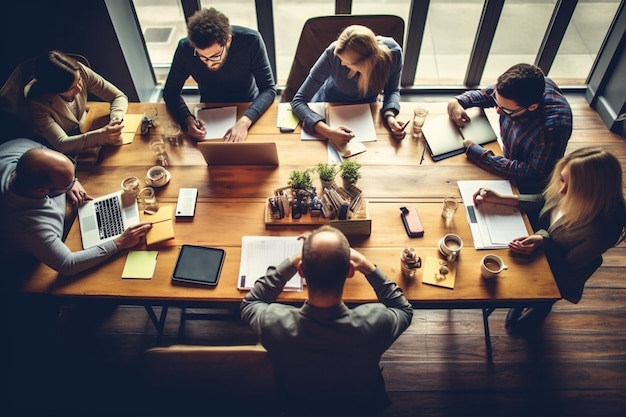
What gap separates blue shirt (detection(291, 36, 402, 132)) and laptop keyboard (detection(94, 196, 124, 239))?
106 cm

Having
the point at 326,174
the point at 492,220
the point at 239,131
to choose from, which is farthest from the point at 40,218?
the point at 492,220

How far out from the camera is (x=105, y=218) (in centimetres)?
207

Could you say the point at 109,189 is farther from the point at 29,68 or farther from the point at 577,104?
the point at 577,104

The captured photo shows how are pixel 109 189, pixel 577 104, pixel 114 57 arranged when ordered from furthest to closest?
pixel 577 104 → pixel 114 57 → pixel 109 189

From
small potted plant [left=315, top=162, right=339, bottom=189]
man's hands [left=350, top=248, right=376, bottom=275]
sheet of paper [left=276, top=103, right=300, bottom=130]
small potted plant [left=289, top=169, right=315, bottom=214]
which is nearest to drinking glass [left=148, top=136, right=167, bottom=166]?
sheet of paper [left=276, top=103, right=300, bottom=130]

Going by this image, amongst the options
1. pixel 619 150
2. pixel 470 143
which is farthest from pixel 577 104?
pixel 470 143

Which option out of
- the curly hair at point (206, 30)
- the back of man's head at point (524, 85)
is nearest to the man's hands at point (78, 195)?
the curly hair at point (206, 30)

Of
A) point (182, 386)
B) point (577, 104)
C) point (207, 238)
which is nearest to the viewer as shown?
point (182, 386)

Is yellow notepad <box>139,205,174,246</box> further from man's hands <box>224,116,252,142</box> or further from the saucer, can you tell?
man's hands <box>224,116,252,142</box>

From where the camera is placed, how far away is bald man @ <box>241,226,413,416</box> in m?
1.46

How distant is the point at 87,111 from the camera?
101 inches

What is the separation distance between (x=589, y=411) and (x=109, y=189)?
2762 mm

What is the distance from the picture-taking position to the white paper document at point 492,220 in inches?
76.3

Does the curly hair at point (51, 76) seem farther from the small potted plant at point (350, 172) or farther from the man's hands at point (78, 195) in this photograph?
the small potted plant at point (350, 172)
